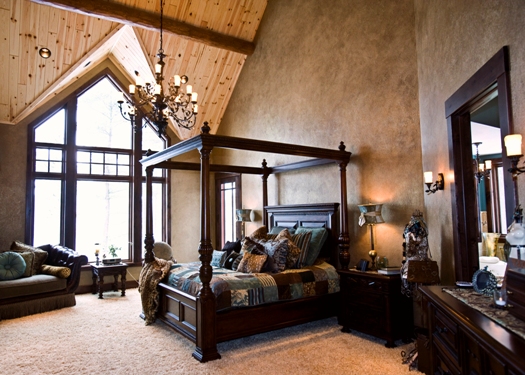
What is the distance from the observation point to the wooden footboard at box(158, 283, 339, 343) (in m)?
3.85

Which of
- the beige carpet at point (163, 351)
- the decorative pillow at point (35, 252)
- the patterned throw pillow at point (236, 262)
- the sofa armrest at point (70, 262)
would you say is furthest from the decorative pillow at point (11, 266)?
the patterned throw pillow at point (236, 262)

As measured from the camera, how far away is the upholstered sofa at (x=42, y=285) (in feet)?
17.1

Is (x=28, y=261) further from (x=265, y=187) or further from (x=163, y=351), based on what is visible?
(x=265, y=187)

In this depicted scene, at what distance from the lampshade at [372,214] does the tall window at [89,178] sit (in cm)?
478

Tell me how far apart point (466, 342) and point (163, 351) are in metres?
2.97

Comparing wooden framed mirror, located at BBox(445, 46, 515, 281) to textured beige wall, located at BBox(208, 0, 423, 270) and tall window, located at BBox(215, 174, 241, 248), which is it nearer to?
textured beige wall, located at BBox(208, 0, 423, 270)

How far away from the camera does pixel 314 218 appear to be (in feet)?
17.7

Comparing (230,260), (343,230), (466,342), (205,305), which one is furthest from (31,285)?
(466,342)

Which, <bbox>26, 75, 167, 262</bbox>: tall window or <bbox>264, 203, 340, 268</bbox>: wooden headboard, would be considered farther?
<bbox>26, 75, 167, 262</bbox>: tall window

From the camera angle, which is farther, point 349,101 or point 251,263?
point 349,101

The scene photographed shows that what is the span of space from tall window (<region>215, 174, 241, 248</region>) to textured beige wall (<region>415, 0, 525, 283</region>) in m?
4.17

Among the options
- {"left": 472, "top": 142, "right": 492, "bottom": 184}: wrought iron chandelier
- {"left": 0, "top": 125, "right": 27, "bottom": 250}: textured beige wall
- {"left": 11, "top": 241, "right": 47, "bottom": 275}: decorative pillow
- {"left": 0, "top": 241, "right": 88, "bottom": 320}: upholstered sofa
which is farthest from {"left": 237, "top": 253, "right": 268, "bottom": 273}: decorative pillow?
{"left": 0, "top": 125, "right": 27, "bottom": 250}: textured beige wall

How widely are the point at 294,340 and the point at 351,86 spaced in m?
3.31

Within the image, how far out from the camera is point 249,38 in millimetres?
7203
